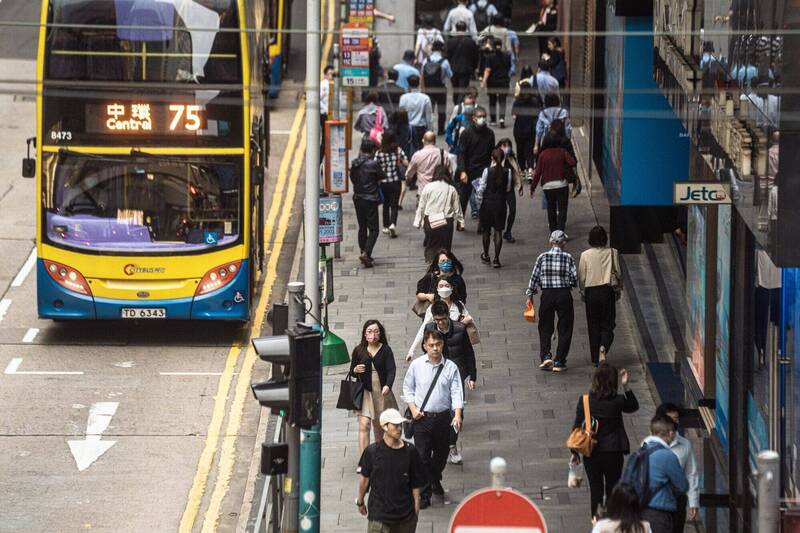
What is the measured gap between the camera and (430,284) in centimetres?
1753

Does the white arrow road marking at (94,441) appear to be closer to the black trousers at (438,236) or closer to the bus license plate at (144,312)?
the bus license plate at (144,312)

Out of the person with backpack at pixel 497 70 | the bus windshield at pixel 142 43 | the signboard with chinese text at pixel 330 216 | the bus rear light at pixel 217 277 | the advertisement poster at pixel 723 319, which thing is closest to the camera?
the advertisement poster at pixel 723 319

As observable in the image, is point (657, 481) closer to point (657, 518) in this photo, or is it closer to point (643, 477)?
point (643, 477)

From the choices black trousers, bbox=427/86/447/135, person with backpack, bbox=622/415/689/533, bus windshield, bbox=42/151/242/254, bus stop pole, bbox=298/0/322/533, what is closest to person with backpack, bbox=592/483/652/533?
person with backpack, bbox=622/415/689/533

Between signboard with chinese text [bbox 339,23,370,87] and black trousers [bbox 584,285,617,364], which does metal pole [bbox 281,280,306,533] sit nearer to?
black trousers [bbox 584,285,617,364]

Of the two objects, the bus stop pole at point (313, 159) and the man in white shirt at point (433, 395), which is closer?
the man in white shirt at point (433, 395)

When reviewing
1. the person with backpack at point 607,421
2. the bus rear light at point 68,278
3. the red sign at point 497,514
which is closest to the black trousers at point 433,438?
the person with backpack at point 607,421

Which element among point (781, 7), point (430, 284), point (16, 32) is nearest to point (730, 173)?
point (781, 7)

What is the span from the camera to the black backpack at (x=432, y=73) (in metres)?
30.0

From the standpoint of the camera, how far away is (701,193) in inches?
525

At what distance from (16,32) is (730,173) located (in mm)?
21463

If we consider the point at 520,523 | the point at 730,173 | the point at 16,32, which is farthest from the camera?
the point at 16,32

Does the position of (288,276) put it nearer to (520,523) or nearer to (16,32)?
(16,32)

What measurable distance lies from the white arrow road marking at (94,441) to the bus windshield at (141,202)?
278 cm
